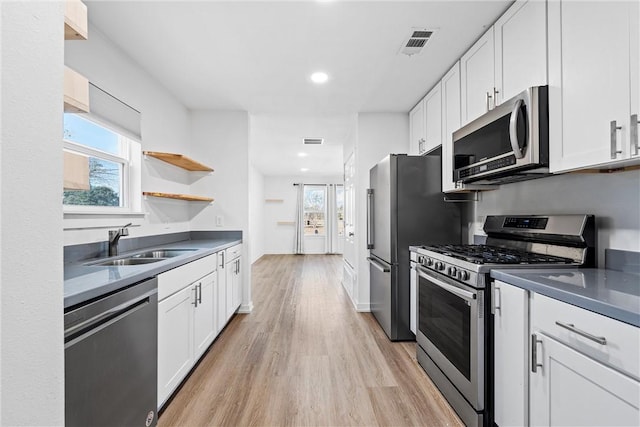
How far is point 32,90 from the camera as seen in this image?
60 cm

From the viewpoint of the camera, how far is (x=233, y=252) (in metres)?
3.37

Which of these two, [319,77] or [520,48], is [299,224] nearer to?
[319,77]

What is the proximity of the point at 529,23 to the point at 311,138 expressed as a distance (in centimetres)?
367

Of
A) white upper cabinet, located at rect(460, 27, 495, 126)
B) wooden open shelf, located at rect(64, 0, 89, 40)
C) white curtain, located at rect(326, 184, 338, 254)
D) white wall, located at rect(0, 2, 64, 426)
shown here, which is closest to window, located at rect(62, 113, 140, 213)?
wooden open shelf, located at rect(64, 0, 89, 40)

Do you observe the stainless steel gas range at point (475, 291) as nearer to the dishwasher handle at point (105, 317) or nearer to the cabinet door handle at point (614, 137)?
the cabinet door handle at point (614, 137)

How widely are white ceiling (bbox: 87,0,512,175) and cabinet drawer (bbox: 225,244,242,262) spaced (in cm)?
168

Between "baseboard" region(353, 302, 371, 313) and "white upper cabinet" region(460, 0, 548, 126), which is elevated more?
"white upper cabinet" region(460, 0, 548, 126)

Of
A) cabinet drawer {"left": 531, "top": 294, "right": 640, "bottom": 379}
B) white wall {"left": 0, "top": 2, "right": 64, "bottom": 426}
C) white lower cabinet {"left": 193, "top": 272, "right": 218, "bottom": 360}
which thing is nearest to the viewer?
white wall {"left": 0, "top": 2, "right": 64, "bottom": 426}

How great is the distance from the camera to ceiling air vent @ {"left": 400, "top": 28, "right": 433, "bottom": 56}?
218 cm

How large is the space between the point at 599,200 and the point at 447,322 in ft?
3.50

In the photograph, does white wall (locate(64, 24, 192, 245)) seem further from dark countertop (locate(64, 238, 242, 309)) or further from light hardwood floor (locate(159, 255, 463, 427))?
light hardwood floor (locate(159, 255, 463, 427))

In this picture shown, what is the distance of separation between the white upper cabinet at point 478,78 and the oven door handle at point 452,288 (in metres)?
1.24

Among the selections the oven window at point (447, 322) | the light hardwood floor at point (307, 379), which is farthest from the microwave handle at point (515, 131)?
the light hardwood floor at point (307, 379)

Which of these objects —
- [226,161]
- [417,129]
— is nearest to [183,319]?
[226,161]
